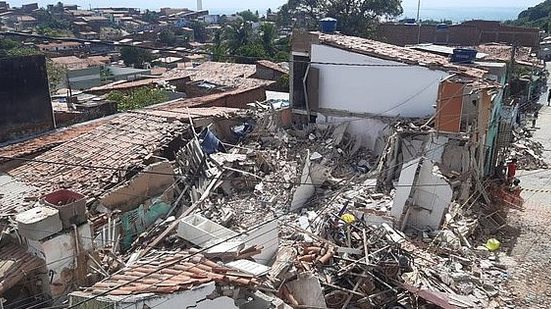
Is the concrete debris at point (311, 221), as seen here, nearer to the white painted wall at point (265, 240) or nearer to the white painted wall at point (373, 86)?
the white painted wall at point (265, 240)

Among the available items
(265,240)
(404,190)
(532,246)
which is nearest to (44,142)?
(265,240)

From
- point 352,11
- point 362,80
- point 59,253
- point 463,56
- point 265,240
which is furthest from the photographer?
point 352,11

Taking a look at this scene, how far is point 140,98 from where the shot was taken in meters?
23.8

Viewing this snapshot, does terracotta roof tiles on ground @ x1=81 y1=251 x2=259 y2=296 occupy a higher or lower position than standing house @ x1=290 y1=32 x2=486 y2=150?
lower

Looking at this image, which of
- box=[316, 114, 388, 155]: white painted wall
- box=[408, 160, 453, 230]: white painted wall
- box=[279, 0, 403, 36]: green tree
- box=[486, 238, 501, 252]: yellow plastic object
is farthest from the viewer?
box=[279, 0, 403, 36]: green tree

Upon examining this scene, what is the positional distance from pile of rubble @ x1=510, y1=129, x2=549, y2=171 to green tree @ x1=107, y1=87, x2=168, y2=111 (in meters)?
16.5

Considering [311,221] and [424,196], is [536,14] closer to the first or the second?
[424,196]

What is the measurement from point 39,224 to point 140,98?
15450 mm

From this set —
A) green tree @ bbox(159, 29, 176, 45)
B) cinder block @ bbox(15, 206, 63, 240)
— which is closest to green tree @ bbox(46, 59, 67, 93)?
cinder block @ bbox(15, 206, 63, 240)

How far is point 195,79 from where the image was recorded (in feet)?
90.8

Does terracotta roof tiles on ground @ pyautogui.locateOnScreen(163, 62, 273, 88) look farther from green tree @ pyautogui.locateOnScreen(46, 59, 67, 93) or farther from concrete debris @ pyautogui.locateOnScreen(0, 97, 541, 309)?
green tree @ pyautogui.locateOnScreen(46, 59, 67, 93)

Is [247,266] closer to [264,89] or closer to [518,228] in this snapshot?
[518,228]

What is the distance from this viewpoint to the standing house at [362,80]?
16609mm

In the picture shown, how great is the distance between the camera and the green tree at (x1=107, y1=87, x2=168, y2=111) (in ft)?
77.5
